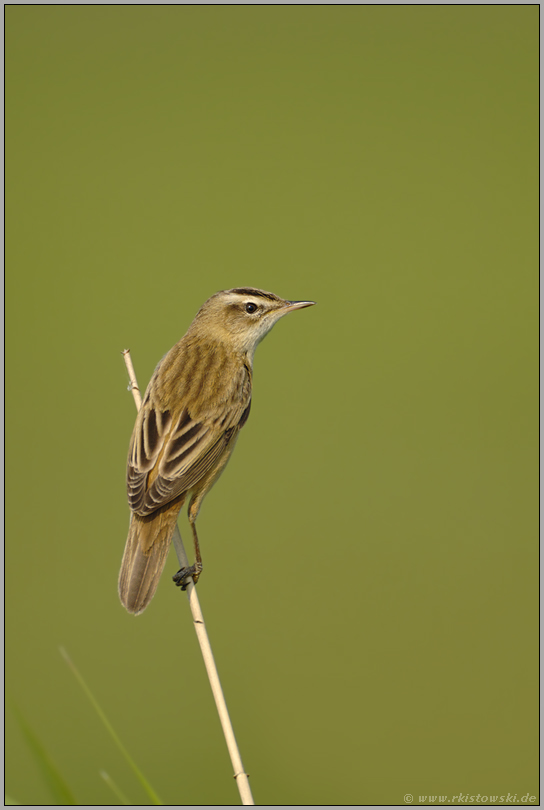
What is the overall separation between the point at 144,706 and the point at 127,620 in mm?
961

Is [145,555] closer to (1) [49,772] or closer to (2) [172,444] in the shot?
(2) [172,444]

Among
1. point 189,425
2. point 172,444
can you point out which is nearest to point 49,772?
point 172,444

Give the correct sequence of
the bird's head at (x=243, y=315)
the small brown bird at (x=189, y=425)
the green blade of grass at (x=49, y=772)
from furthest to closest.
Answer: the bird's head at (x=243, y=315), the small brown bird at (x=189, y=425), the green blade of grass at (x=49, y=772)

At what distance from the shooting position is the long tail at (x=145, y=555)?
10.0ft

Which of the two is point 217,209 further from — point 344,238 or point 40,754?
point 40,754

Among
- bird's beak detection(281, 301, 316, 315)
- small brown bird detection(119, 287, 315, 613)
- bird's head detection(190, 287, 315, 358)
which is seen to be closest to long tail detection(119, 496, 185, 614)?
small brown bird detection(119, 287, 315, 613)

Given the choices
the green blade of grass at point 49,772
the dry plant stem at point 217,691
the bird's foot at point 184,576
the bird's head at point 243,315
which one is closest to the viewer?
the green blade of grass at point 49,772

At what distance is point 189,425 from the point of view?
3449 millimetres

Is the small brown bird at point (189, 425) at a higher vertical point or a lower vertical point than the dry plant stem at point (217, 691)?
higher

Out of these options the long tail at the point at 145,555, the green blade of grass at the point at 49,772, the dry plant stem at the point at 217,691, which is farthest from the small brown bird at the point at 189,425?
the green blade of grass at the point at 49,772

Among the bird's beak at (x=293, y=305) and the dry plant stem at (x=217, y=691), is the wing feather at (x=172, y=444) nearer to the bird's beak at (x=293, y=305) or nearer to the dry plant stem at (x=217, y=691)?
the dry plant stem at (x=217, y=691)

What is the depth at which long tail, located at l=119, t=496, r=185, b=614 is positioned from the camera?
305 centimetres

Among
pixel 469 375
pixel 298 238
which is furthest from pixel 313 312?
pixel 469 375

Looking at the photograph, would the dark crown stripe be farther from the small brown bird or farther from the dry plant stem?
the dry plant stem
